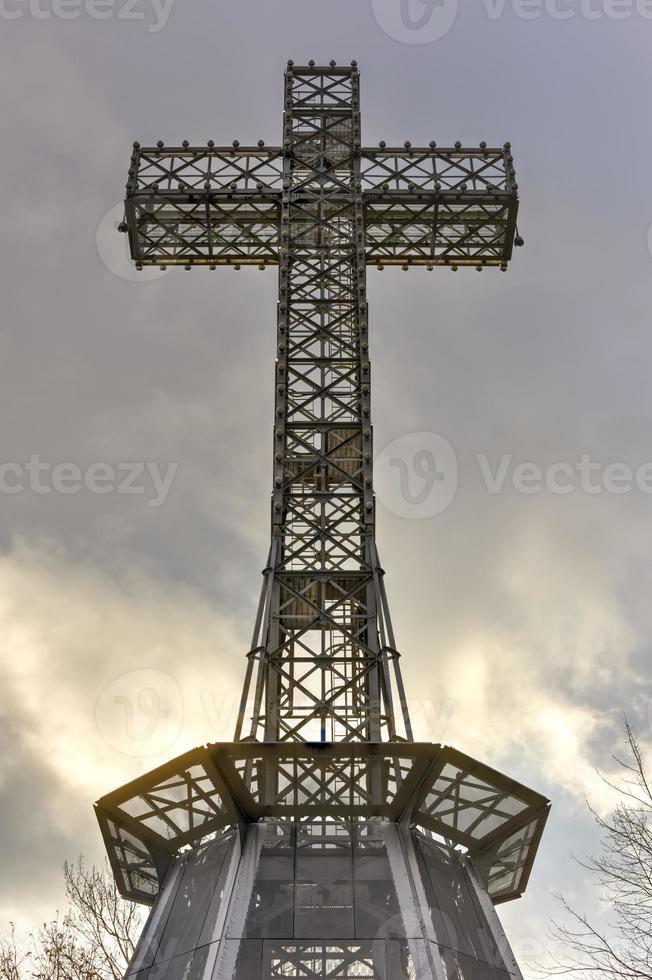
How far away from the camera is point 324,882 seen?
1036 centimetres

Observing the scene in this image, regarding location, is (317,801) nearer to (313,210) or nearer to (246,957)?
(246,957)

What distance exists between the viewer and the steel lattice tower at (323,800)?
984 centimetres

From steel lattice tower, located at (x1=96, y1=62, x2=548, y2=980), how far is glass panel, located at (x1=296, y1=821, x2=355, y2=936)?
17 mm

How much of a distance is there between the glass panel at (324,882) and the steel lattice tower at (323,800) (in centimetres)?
2

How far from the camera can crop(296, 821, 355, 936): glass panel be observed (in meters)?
9.91

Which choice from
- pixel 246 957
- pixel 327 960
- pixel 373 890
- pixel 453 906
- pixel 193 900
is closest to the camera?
pixel 246 957

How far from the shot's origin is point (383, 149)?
19109 mm

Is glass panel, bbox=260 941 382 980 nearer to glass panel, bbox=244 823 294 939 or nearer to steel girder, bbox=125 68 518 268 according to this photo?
glass panel, bbox=244 823 294 939

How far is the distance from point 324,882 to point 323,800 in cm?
104

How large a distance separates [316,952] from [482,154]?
15.4 m

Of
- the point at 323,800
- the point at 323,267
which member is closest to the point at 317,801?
the point at 323,800

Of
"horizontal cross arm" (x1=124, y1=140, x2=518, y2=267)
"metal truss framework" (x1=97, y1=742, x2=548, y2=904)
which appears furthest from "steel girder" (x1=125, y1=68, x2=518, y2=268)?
"metal truss framework" (x1=97, y1=742, x2=548, y2=904)

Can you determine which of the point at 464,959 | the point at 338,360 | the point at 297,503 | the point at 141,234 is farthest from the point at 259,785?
the point at 141,234

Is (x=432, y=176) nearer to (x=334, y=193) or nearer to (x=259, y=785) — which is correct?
(x=334, y=193)
